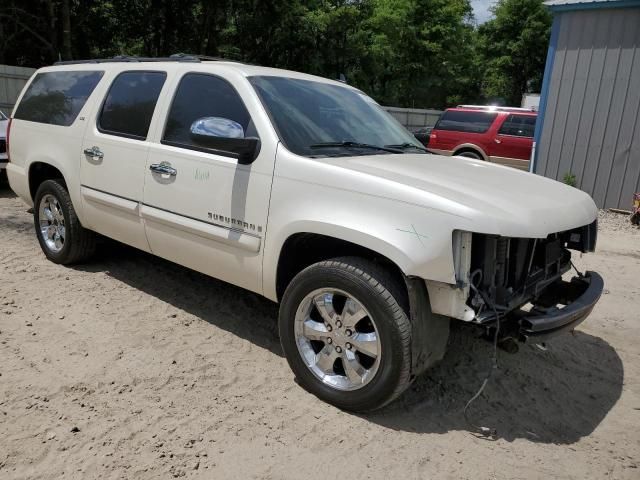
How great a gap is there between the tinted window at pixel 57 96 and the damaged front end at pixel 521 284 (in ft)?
11.8

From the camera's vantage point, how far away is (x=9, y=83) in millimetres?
12281

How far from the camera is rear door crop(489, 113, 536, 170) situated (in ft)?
41.5

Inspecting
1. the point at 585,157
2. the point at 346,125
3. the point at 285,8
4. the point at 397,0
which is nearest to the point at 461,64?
the point at 397,0

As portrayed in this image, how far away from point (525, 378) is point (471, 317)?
1266 millimetres

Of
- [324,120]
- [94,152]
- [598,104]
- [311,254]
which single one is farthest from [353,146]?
[598,104]

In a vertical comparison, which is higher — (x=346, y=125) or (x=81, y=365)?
(x=346, y=125)

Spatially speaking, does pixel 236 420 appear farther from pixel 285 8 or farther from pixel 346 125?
pixel 285 8

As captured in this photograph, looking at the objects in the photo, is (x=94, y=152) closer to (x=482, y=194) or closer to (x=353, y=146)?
(x=353, y=146)

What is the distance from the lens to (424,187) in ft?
9.26

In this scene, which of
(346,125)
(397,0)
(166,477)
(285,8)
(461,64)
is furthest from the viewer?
(461,64)

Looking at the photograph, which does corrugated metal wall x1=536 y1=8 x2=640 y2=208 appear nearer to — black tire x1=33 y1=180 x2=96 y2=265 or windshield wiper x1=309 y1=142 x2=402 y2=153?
windshield wiper x1=309 y1=142 x2=402 y2=153

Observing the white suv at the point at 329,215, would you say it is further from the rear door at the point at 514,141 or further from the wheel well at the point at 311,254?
the rear door at the point at 514,141

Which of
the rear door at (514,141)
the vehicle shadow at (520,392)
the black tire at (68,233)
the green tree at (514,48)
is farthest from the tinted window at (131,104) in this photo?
the green tree at (514,48)

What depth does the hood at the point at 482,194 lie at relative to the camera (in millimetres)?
2627
